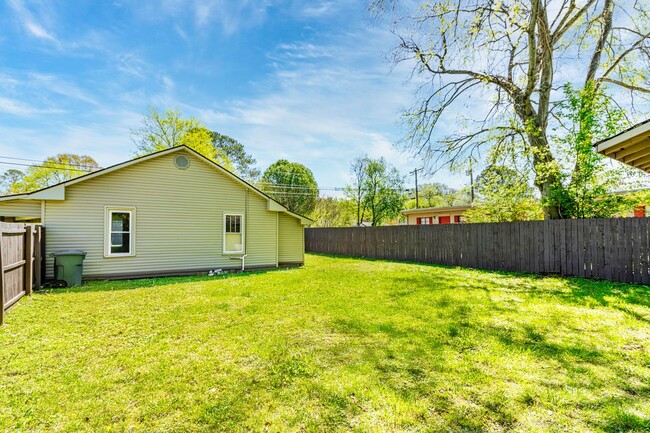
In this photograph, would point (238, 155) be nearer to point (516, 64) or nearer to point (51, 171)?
point (51, 171)

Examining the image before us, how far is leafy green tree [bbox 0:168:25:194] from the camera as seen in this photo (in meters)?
27.5

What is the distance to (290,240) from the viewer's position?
13.3 m

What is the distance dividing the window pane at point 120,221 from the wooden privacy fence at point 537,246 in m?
11.6

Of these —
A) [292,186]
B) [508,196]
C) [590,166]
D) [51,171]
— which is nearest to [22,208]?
[508,196]

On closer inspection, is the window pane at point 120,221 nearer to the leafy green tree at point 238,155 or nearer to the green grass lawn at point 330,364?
the green grass lawn at point 330,364

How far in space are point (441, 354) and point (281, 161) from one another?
29800 millimetres

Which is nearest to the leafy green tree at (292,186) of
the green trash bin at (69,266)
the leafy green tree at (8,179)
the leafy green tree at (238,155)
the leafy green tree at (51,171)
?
the leafy green tree at (238,155)

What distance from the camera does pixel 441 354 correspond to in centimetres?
350

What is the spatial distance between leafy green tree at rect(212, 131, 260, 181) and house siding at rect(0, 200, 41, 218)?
23432mm

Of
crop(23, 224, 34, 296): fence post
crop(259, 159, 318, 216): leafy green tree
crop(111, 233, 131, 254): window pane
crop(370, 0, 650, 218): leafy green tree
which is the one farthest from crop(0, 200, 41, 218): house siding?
crop(259, 159, 318, 216): leafy green tree

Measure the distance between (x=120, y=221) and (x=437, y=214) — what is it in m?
22.9

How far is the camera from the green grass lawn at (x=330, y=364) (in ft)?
7.65

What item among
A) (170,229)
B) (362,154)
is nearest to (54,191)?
(170,229)

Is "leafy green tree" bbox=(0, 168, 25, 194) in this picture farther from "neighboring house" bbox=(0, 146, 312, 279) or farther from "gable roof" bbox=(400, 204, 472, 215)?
"gable roof" bbox=(400, 204, 472, 215)
